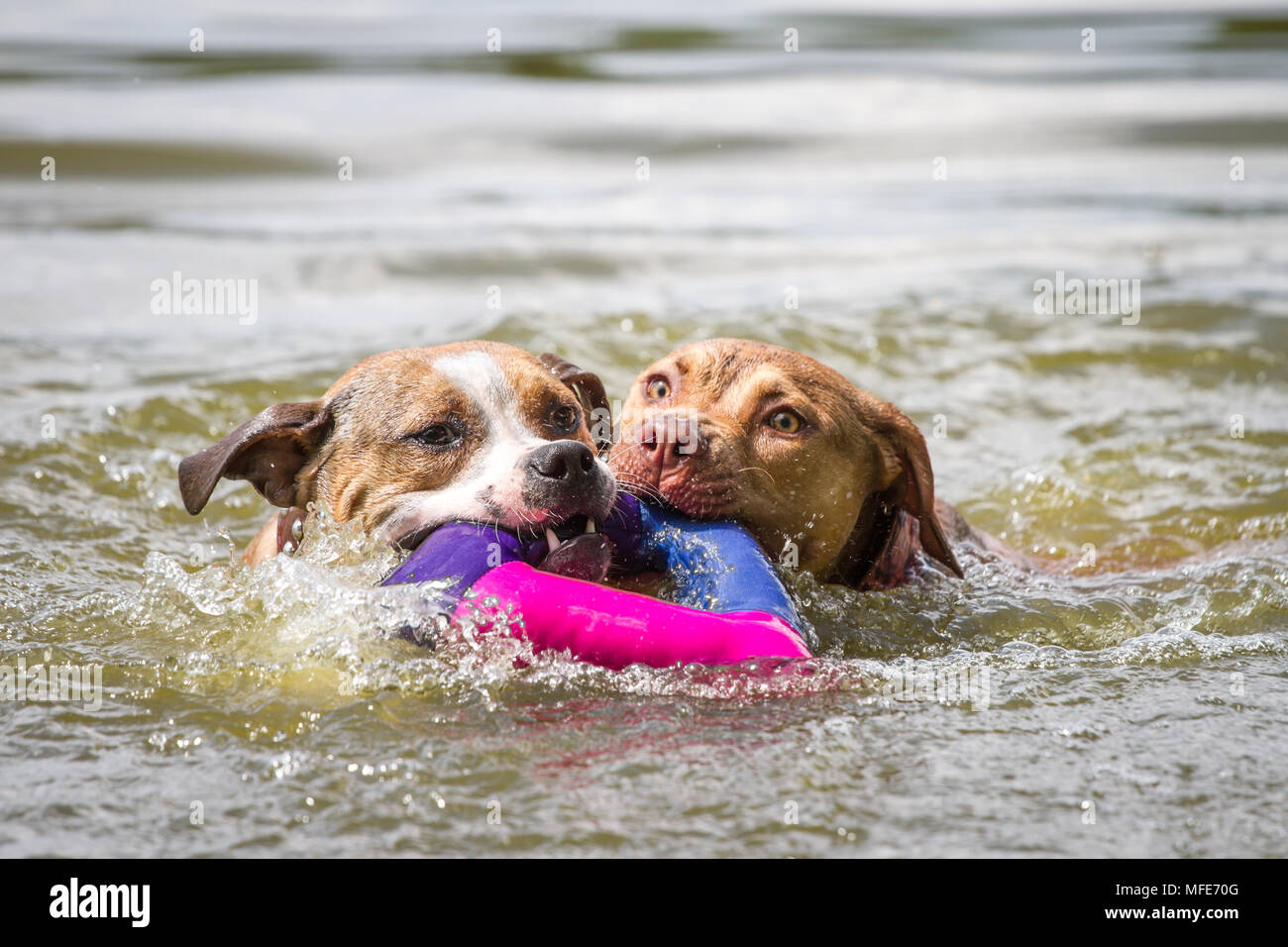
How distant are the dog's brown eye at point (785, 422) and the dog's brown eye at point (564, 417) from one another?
775mm

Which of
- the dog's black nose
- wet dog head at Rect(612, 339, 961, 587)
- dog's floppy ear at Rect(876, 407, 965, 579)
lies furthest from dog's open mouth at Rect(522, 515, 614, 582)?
dog's floppy ear at Rect(876, 407, 965, 579)

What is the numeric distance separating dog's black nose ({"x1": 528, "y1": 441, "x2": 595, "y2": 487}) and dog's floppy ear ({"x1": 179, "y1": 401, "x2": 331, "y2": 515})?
1122 mm

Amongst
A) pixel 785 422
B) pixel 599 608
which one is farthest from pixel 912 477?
pixel 599 608

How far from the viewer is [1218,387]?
1059 cm

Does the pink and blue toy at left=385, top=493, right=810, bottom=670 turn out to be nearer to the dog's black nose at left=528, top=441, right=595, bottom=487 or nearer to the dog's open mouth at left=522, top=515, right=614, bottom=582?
the dog's open mouth at left=522, top=515, right=614, bottom=582

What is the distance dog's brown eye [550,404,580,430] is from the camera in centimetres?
577

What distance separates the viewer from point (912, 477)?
6.14 meters

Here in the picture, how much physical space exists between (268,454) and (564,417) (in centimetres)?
116

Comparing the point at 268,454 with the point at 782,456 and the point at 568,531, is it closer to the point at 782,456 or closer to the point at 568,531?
the point at 568,531

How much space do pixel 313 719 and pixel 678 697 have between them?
1156 mm

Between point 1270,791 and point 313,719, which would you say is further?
point 313,719
